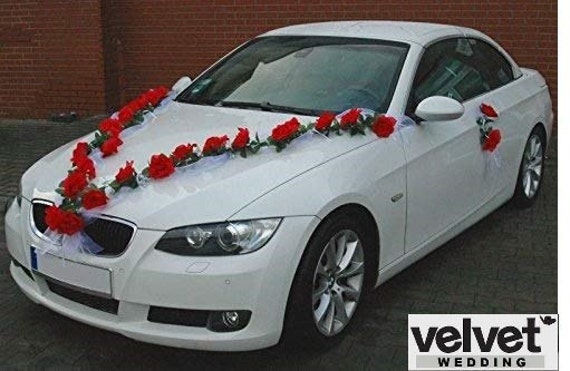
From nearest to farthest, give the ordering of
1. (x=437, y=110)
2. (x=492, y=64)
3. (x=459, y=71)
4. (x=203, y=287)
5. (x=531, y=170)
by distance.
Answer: (x=203, y=287) → (x=437, y=110) → (x=459, y=71) → (x=492, y=64) → (x=531, y=170)

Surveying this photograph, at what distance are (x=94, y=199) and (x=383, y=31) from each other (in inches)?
92.4

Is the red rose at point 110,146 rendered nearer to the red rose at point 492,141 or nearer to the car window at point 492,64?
the red rose at point 492,141

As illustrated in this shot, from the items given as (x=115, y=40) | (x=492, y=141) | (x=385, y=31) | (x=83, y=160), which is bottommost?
(x=492, y=141)

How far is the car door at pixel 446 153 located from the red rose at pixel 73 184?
5.52ft

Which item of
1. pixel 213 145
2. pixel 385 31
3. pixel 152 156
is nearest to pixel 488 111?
pixel 385 31

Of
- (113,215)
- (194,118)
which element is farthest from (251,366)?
(194,118)

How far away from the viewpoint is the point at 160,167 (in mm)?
3168

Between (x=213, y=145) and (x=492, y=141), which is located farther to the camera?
(x=492, y=141)

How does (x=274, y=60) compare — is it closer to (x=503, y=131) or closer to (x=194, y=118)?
(x=194, y=118)

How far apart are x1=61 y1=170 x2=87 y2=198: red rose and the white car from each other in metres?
0.02

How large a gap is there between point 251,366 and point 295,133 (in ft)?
3.85

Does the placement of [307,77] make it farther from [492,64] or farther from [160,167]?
[492,64]

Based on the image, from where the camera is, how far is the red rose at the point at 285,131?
3.40m

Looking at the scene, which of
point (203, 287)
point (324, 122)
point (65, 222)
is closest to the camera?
point (203, 287)
